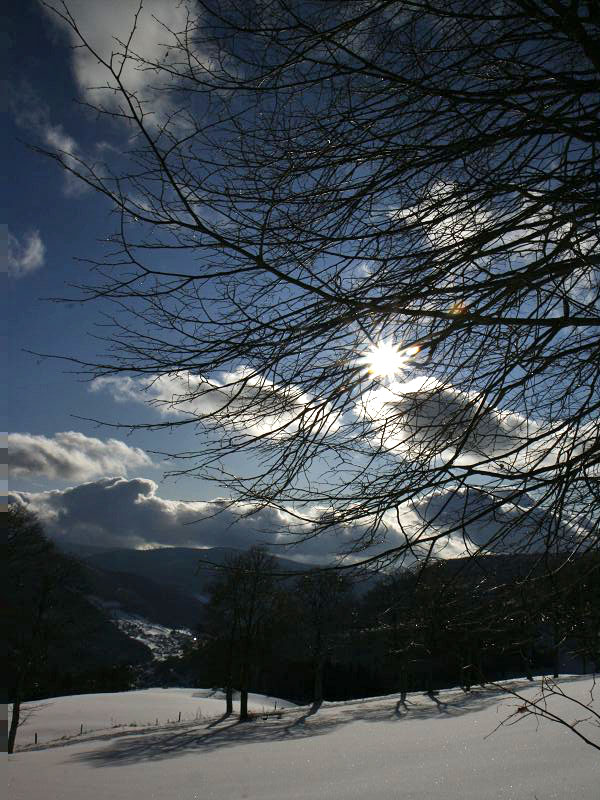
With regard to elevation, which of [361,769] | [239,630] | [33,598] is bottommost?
[361,769]

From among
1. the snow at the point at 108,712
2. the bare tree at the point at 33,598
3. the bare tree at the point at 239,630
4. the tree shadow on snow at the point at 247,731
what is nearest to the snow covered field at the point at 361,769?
the tree shadow on snow at the point at 247,731

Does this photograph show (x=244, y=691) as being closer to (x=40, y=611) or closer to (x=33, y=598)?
(x=40, y=611)

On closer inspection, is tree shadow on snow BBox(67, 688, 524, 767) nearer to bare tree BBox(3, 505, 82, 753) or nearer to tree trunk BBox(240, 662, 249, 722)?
tree trunk BBox(240, 662, 249, 722)

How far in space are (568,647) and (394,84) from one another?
291cm

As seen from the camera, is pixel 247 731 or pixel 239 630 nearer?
pixel 247 731

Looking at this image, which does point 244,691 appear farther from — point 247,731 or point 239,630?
point 247,731

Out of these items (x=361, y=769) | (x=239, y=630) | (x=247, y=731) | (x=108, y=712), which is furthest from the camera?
(x=108, y=712)

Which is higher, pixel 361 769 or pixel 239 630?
pixel 239 630

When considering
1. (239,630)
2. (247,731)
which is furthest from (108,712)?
(247,731)

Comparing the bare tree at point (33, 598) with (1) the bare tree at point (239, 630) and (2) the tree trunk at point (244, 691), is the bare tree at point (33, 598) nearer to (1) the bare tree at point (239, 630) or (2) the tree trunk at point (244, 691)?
(1) the bare tree at point (239, 630)

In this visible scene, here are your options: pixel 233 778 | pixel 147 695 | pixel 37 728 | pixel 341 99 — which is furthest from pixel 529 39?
pixel 147 695

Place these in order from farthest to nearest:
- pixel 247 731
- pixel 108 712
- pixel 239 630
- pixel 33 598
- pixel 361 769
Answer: pixel 108 712
pixel 239 630
pixel 33 598
pixel 247 731
pixel 361 769

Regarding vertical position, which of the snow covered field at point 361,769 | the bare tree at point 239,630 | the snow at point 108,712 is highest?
the bare tree at point 239,630

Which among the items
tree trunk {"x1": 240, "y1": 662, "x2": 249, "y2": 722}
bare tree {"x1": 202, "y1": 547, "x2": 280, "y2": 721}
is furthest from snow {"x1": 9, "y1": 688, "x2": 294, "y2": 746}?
bare tree {"x1": 202, "y1": 547, "x2": 280, "y2": 721}
